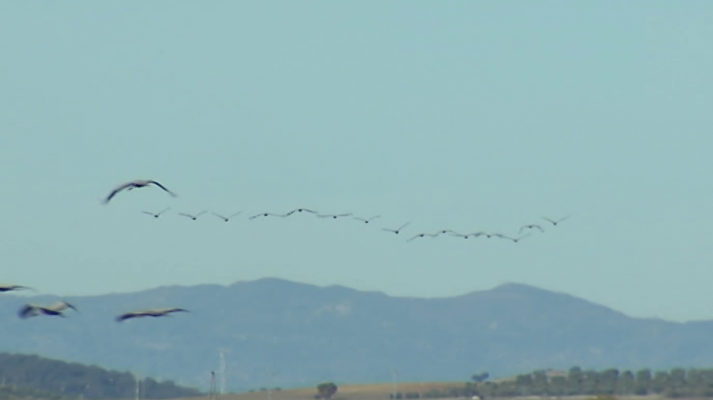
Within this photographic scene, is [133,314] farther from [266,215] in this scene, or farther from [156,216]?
[266,215]

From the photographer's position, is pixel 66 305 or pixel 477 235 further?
pixel 477 235

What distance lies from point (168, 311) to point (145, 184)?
6080 mm

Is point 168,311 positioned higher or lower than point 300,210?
lower

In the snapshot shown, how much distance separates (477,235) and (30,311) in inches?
1273

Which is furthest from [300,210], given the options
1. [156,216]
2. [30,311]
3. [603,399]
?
[603,399]

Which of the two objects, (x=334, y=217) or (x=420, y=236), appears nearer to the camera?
(x=334, y=217)

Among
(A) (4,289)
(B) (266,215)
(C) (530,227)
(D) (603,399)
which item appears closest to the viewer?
(A) (4,289)

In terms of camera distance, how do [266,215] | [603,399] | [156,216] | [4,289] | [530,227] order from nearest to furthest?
[4,289], [156,216], [266,215], [530,227], [603,399]

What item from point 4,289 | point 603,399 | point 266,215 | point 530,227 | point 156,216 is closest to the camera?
point 4,289

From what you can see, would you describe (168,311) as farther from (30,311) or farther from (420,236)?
(420,236)

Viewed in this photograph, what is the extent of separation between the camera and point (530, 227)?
3735 inches

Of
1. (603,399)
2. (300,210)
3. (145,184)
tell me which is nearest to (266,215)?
(300,210)

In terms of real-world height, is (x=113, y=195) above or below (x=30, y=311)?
above

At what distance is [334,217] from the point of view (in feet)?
284
